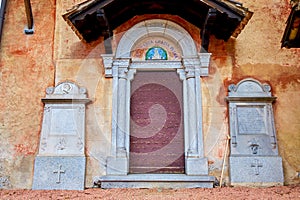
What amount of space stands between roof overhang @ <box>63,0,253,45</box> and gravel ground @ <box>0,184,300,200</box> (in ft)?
9.08

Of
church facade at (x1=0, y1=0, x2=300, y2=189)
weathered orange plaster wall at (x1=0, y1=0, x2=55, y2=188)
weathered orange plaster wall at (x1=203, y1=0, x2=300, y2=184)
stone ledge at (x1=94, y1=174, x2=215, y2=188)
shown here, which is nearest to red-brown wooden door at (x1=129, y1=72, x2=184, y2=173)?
church facade at (x1=0, y1=0, x2=300, y2=189)

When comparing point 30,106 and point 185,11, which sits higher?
point 185,11

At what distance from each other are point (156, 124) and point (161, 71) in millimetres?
1052

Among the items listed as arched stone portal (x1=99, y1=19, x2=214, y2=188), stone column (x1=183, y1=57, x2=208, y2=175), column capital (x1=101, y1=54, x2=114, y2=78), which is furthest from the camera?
column capital (x1=101, y1=54, x2=114, y2=78)

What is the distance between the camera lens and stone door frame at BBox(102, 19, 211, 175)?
6016 millimetres

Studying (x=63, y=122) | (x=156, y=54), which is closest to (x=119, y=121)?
(x=63, y=122)

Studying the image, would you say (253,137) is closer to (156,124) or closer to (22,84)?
(156,124)

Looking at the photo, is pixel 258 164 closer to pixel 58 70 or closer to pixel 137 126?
pixel 137 126

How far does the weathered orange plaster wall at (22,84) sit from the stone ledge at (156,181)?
4.87 feet

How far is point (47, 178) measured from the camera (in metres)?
5.91

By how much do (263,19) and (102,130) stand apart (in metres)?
3.82

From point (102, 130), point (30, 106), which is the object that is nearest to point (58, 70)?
point (30, 106)

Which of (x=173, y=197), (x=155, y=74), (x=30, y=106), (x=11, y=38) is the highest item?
(x=11, y=38)

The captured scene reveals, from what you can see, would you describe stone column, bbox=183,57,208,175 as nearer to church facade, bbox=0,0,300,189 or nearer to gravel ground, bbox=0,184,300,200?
church facade, bbox=0,0,300,189
